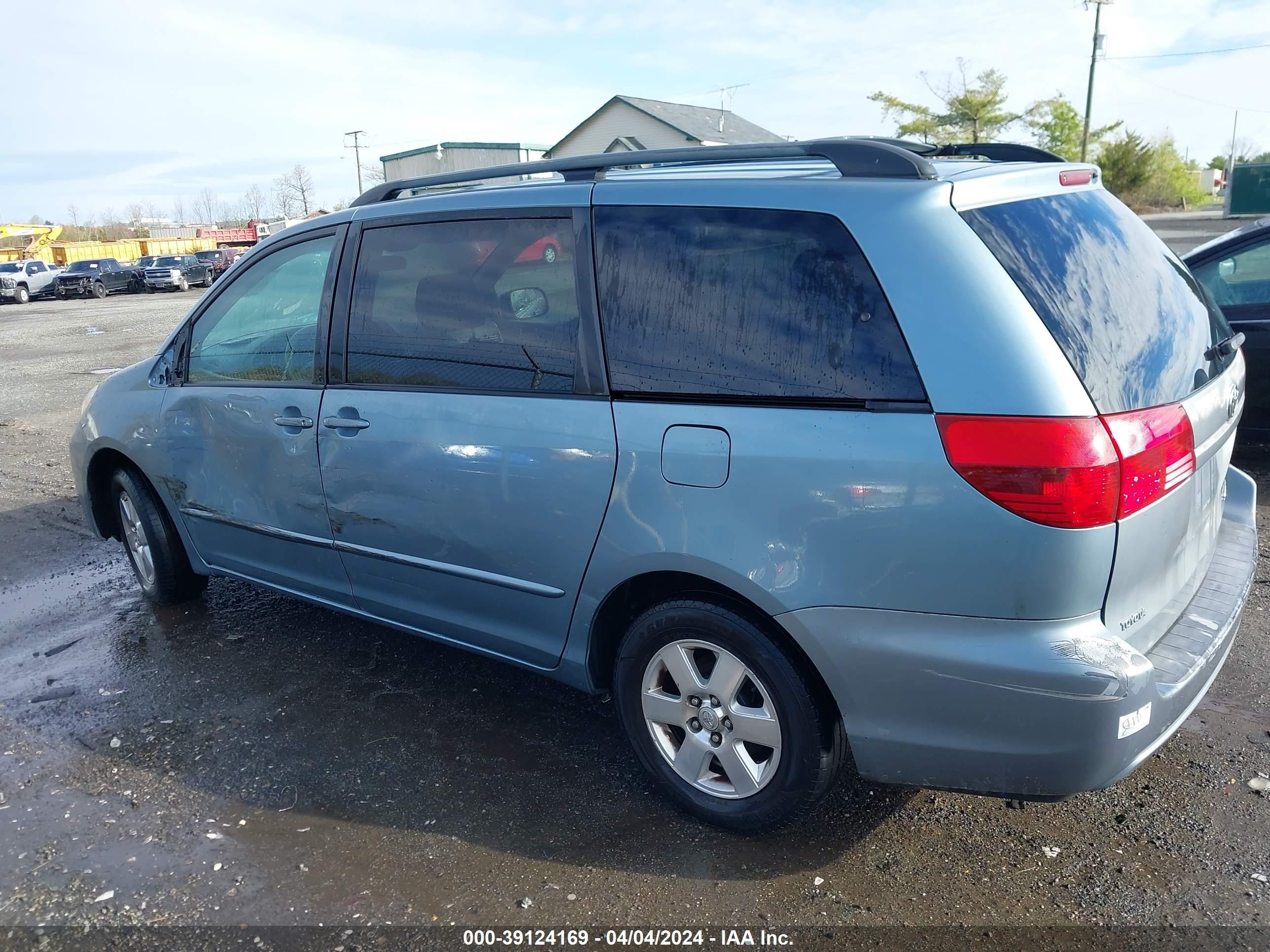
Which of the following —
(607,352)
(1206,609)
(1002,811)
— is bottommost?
(1002,811)

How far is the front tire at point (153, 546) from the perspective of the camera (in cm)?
464

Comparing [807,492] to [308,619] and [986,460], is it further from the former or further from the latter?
[308,619]

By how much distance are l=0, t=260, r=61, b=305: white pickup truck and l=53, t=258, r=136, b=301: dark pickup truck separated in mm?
374

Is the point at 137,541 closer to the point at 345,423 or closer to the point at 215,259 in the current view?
the point at 345,423

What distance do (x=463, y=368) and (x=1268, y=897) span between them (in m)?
2.73

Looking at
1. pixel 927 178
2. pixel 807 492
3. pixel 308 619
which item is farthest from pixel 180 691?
pixel 927 178

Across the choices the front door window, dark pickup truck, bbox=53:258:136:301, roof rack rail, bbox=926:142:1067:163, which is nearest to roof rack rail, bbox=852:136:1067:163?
roof rack rail, bbox=926:142:1067:163

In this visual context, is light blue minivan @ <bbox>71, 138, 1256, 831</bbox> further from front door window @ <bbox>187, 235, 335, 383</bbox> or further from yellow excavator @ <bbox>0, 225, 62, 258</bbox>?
yellow excavator @ <bbox>0, 225, 62, 258</bbox>

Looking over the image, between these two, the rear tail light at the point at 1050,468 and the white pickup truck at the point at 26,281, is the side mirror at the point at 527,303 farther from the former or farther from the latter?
the white pickup truck at the point at 26,281

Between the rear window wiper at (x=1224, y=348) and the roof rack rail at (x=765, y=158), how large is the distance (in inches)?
41.4

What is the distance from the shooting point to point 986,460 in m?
2.24

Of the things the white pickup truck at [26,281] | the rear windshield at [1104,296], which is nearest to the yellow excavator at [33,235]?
the white pickup truck at [26,281]

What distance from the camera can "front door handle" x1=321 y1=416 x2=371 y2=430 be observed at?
3463 mm

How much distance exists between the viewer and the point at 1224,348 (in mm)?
3031
